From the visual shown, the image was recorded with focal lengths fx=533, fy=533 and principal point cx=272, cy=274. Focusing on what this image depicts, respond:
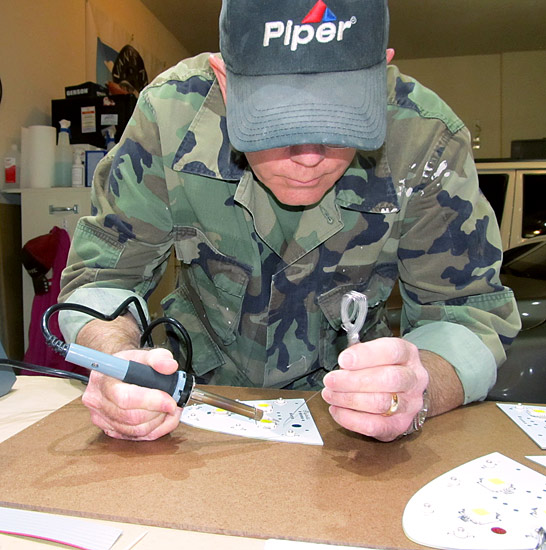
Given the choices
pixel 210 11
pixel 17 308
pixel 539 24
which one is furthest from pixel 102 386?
pixel 539 24

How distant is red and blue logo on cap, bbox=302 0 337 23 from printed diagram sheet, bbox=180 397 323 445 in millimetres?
529

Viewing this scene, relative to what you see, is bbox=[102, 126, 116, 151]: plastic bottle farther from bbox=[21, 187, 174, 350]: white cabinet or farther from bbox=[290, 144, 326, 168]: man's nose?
bbox=[290, 144, 326, 168]: man's nose

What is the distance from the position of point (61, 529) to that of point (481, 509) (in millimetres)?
408

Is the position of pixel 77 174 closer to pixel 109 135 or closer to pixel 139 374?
pixel 109 135

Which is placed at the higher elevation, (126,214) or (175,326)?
(126,214)

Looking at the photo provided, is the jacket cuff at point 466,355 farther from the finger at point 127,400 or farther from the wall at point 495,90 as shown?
the wall at point 495,90

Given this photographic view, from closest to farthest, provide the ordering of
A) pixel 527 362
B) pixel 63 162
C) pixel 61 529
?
1. pixel 61 529
2. pixel 527 362
3. pixel 63 162

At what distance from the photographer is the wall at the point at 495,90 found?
5062 mm

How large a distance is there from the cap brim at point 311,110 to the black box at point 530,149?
419cm

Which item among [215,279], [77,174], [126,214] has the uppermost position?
[77,174]

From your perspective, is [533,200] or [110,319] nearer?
[110,319]

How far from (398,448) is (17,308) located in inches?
93.9

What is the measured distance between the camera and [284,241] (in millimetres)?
1021

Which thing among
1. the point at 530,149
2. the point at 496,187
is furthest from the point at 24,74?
the point at 530,149
